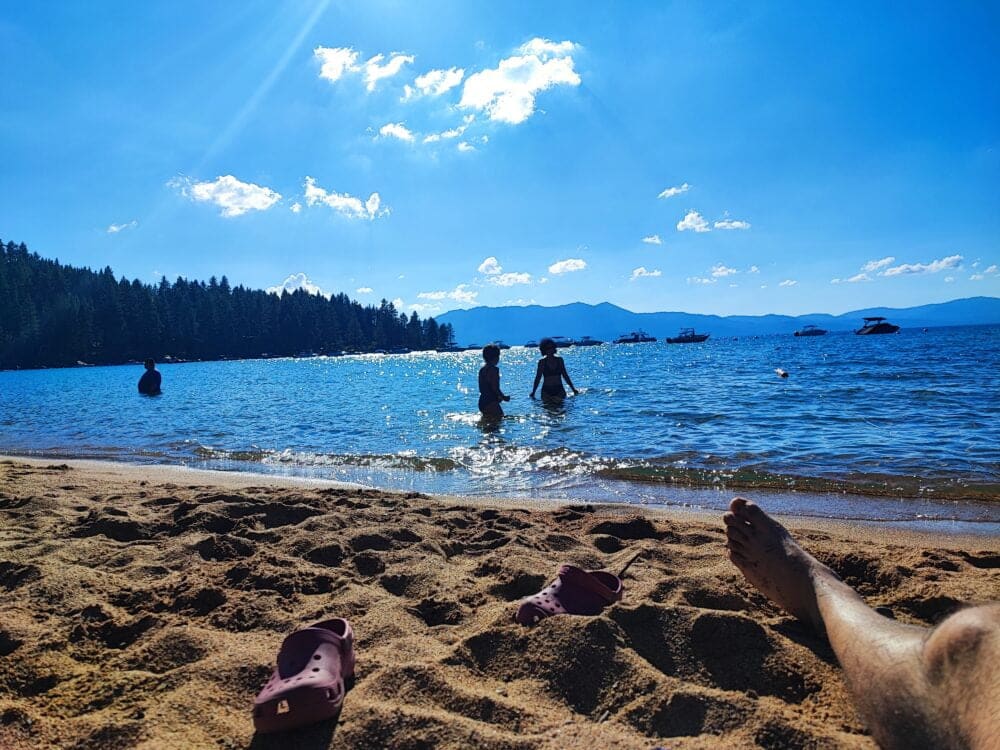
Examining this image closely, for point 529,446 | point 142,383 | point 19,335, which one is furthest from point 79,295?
point 529,446

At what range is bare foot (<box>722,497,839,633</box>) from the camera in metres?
2.36

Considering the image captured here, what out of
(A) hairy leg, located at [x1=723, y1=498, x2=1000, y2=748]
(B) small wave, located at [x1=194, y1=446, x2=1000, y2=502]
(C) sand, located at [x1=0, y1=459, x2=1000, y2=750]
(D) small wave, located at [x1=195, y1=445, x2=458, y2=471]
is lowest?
(D) small wave, located at [x1=195, y1=445, x2=458, y2=471]

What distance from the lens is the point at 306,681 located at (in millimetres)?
1700

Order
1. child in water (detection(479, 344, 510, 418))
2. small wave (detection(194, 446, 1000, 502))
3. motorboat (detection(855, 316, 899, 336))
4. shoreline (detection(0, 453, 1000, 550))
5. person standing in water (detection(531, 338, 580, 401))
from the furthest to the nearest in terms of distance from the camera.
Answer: motorboat (detection(855, 316, 899, 336)), person standing in water (detection(531, 338, 580, 401)), child in water (detection(479, 344, 510, 418)), small wave (detection(194, 446, 1000, 502)), shoreline (detection(0, 453, 1000, 550))

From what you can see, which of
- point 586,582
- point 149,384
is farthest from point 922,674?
point 149,384

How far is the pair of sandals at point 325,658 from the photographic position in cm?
165

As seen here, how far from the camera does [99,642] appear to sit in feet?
7.30

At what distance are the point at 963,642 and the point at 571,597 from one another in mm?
1324

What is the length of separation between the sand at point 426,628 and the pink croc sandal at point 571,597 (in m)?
0.07

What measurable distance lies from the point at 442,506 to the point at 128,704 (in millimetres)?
2978

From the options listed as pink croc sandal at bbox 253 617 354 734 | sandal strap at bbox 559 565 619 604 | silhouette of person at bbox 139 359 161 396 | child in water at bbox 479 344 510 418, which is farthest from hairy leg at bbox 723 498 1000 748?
silhouette of person at bbox 139 359 161 396

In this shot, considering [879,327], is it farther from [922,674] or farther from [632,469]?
[922,674]

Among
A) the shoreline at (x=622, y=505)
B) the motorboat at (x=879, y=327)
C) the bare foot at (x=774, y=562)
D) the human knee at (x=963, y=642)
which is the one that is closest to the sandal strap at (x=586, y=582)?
the bare foot at (x=774, y=562)

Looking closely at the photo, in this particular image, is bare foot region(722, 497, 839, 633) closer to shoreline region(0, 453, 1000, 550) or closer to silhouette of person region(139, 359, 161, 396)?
shoreline region(0, 453, 1000, 550)
